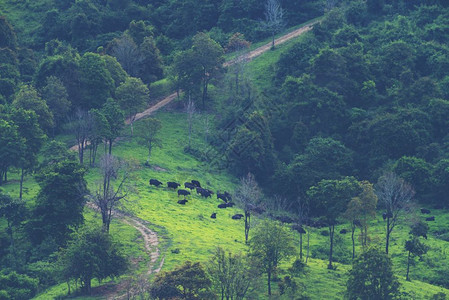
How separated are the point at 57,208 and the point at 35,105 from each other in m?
29.0

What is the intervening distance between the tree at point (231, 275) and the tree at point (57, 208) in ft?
62.6

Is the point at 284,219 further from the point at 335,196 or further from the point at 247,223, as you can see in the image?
the point at 335,196

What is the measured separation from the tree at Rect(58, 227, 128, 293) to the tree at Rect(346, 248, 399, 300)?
2218 centimetres

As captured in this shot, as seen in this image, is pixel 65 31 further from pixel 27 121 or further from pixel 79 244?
pixel 79 244

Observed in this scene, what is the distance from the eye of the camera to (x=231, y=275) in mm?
67562

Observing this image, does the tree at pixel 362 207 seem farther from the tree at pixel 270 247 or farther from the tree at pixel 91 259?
the tree at pixel 91 259

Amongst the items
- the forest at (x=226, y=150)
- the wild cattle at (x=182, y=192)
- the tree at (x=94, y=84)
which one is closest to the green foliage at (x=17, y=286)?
the forest at (x=226, y=150)

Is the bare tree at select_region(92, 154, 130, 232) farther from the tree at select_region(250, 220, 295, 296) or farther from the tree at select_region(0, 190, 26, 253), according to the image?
the tree at select_region(250, 220, 295, 296)

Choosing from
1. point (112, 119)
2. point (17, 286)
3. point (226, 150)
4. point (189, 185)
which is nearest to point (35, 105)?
point (112, 119)

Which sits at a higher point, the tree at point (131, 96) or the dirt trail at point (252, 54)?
the dirt trail at point (252, 54)

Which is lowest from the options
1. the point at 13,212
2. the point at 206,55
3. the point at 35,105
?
the point at 13,212

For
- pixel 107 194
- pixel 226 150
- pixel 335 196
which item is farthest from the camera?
pixel 226 150

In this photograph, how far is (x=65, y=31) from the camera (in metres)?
154

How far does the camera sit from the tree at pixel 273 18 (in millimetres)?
147250
